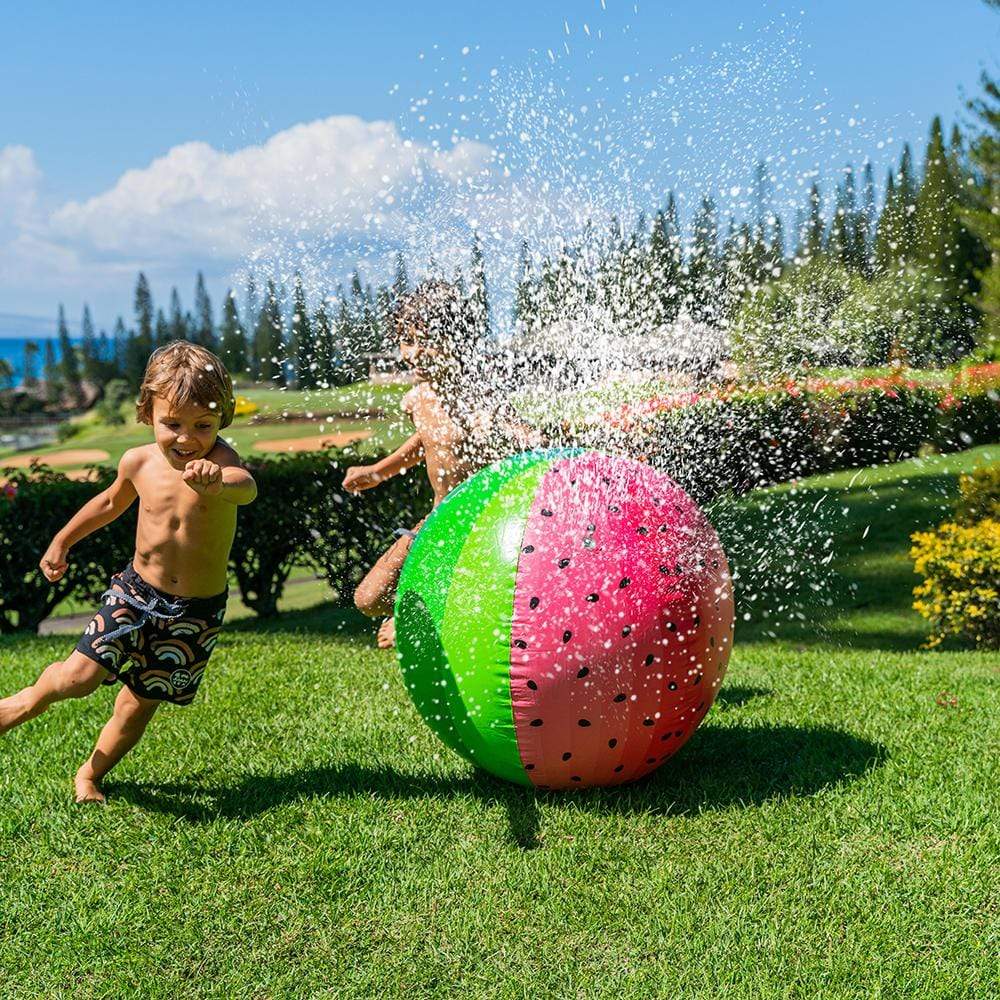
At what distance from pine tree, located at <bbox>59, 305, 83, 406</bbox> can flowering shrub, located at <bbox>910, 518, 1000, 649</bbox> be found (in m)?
89.3

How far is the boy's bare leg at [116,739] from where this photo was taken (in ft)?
13.4

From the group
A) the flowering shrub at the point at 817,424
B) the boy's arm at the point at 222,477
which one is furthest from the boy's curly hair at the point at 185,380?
the flowering shrub at the point at 817,424

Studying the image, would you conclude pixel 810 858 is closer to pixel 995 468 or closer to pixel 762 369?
pixel 995 468

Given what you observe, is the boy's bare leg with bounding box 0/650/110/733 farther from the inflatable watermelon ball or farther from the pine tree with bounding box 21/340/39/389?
the pine tree with bounding box 21/340/39/389

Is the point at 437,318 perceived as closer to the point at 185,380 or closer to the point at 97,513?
the point at 185,380

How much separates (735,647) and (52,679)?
16.9 ft

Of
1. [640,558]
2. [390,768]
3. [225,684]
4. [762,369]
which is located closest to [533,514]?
[640,558]

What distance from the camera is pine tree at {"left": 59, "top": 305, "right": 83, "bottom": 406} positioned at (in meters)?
90.1

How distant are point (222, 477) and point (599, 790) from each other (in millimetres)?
1896

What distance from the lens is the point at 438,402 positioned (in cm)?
506

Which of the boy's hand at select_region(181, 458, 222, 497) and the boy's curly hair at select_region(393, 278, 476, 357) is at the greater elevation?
the boy's curly hair at select_region(393, 278, 476, 357)

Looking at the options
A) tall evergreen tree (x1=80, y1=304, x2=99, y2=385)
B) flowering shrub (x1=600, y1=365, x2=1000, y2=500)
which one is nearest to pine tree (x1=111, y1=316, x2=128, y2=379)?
tall evergreen tree (x1=80, y1=304, x2=99, y2=385)

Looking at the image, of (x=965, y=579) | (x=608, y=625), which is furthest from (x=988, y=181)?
(x=608, y=625)

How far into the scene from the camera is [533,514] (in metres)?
3.86
